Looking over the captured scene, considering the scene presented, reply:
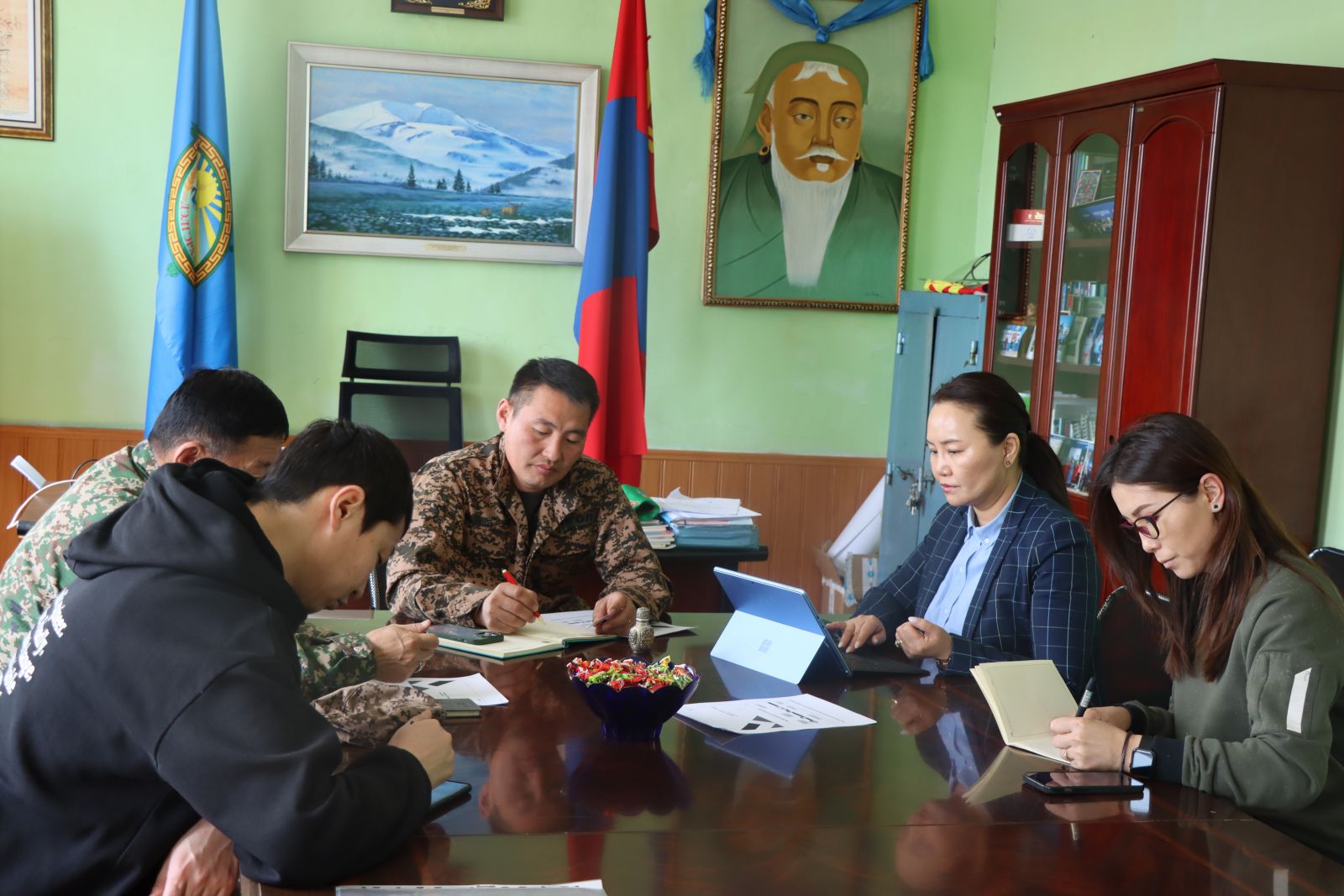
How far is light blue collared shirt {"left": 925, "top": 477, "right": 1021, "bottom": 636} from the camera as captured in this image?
7.82ft

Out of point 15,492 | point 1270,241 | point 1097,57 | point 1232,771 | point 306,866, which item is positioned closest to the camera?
point 306,866

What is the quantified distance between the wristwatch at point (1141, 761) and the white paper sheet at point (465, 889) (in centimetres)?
82

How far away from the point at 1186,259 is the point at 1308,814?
1712 millimetres

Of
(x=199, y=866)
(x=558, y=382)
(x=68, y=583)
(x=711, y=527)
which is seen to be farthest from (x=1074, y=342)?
(x=199, y=866)

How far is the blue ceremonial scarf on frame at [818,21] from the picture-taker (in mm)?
4500

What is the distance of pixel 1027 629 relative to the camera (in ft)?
Answer: 7.45

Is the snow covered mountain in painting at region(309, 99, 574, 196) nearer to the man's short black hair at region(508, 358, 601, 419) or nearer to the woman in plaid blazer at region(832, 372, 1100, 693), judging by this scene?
the man's short black hair at region(508, 358, 601, 419)

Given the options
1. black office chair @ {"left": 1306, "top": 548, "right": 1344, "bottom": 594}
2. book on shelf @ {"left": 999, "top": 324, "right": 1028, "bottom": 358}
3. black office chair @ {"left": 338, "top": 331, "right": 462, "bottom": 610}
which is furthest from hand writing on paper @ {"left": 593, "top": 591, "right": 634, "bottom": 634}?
black office chair @ {"left": 338, "top": 331, "right": 462, "bottom": 610}

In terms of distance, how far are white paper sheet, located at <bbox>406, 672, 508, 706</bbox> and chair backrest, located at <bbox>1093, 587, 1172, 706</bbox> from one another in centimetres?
110

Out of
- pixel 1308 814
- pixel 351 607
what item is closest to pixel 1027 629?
pixel 1308 814

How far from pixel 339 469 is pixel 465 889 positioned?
19.6 inches

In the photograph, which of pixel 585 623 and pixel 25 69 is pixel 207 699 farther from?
pixel 25 69

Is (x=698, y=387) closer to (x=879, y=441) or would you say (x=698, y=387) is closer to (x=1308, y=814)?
(x=879, y=441)

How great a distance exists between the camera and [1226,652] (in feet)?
5.70
